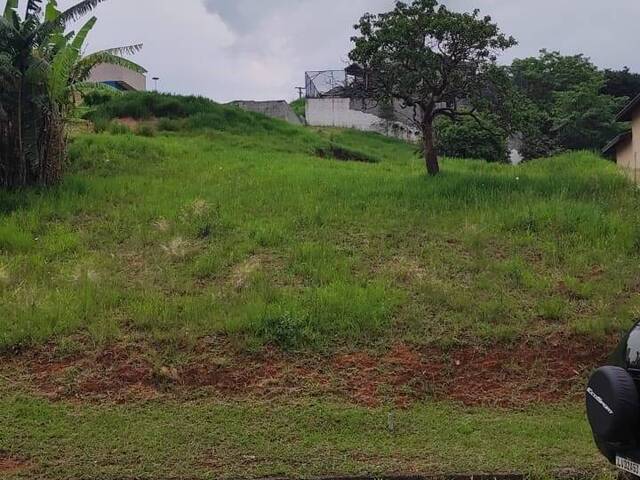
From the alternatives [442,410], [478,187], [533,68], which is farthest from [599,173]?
[533,68]

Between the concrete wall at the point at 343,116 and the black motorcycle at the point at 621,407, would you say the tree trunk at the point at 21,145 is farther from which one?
the concrete wall at the point at 343,116

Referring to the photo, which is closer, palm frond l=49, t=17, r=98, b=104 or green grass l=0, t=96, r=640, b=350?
green grass l=0, t=96, r=640, b=350

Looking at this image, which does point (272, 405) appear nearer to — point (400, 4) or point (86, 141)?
point (400, 4)

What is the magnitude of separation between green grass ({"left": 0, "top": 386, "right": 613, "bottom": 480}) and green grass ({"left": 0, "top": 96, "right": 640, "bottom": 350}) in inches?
47.5

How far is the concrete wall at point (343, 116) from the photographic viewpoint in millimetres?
32281

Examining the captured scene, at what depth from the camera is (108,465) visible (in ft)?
15.5

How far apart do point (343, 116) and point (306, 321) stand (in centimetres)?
2686

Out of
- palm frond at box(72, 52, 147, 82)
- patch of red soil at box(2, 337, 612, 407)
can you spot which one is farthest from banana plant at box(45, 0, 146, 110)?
patch of red soil at box(2, 337, 612, 407)

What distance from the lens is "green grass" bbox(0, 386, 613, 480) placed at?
4.63m

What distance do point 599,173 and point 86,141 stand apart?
10.7 metres

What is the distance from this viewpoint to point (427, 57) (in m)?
12.1

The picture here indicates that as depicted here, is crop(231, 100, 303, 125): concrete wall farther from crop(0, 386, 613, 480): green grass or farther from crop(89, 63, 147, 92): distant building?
crop(0, 386, 613, 480): green grass

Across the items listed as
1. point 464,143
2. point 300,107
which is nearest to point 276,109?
point 300,107

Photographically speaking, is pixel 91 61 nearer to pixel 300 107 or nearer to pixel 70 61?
pixel 70 61
